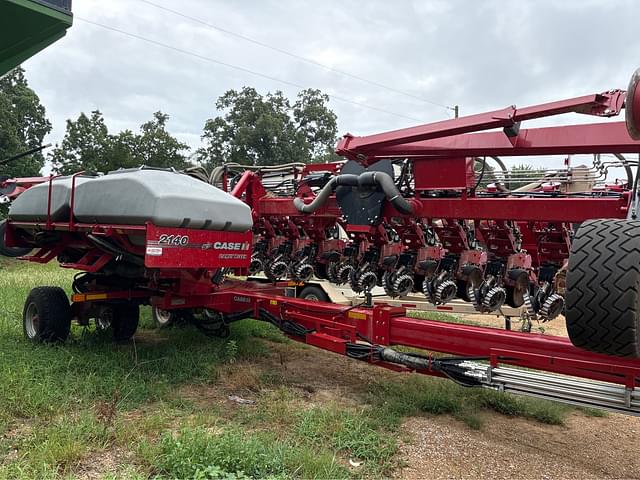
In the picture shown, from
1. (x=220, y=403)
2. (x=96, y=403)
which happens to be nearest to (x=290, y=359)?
(x=220, y=403)

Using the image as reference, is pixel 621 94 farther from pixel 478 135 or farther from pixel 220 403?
pixel 220 403

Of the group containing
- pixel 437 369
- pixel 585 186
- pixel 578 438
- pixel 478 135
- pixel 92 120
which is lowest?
pixel 578 438

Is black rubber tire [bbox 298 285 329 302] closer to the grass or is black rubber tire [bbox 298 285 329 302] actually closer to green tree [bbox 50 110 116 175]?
the grass

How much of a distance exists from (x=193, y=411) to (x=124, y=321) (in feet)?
8.10

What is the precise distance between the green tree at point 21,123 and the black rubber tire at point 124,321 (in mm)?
24589

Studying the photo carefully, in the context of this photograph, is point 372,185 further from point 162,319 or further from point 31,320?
point 31,320

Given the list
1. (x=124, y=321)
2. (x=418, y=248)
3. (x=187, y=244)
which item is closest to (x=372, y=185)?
(x=418, y=248)

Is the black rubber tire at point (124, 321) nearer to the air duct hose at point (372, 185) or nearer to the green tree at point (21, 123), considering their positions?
the air duct hose at point (372, 185)

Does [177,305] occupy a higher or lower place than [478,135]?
lower

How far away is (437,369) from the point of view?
423cm

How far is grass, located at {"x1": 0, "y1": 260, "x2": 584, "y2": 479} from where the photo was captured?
338 cm

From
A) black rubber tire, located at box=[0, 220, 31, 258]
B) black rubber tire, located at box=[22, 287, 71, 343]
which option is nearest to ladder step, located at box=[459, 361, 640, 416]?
black rubber tire, located at box=[22, 287, 71, 343]

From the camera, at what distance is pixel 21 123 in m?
36.1

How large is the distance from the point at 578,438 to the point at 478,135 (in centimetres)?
263
